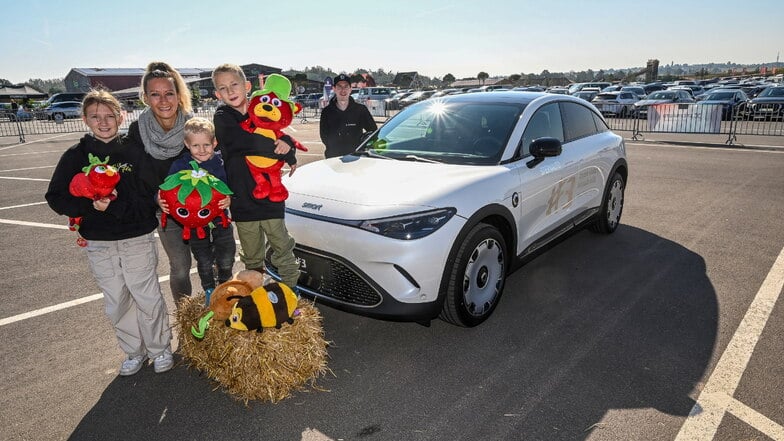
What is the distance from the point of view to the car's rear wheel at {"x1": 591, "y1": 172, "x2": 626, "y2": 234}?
5.74 metres

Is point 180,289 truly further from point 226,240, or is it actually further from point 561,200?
point 561,200

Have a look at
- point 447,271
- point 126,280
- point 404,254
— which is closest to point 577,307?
point 447,271

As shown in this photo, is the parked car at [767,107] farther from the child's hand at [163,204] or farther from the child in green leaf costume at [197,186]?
the child's hand at [163,204]

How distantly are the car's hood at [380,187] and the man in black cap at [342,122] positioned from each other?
1801 mm

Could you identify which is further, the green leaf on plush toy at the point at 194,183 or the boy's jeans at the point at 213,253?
the boy's jeans at the point at 213,253

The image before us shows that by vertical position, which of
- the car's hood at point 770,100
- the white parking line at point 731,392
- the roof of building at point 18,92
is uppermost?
the roof of building at point 18,92

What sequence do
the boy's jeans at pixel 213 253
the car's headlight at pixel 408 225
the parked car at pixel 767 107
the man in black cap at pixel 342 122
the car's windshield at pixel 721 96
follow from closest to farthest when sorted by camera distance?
the car's headlight at pixel 408 225, the boy's jeans at pixel 213 253, the man in black cap at pixel 342 122, the parked car at pixel 767 107, the car's windshield at pixel 721 96

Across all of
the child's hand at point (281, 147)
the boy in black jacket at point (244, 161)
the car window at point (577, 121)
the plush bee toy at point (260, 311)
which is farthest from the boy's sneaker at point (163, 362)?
the car window at point (577, 121)

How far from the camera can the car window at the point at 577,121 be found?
512 cm

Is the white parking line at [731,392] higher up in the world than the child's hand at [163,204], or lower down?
lower down

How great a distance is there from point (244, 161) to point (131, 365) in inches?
61.9

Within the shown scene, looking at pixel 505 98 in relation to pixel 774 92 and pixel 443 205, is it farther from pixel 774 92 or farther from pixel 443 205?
pixel 774 92

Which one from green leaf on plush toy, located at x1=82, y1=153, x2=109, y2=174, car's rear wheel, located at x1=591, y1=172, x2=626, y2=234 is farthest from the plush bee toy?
car's rear wheel, located at x1=591, y1=172, x2=626, y2=234

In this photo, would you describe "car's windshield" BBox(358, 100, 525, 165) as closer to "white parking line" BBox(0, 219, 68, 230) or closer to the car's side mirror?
the car's side mirror
